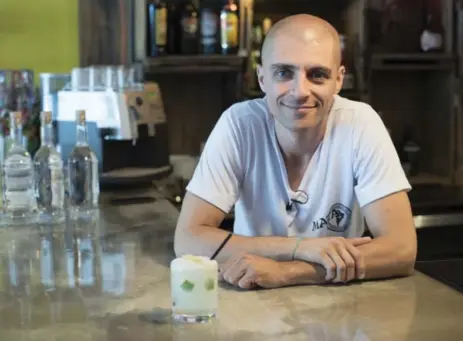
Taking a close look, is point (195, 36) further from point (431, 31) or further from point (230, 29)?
point (431, 31)

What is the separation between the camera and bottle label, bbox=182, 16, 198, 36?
309 cm

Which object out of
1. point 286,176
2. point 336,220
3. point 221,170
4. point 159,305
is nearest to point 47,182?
point 221,170

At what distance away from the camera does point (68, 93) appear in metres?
2.72

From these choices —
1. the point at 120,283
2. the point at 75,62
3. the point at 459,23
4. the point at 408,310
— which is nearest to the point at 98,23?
the point at 75,62

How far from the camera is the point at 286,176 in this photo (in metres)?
1.88

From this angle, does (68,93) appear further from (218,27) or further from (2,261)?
(2,261)

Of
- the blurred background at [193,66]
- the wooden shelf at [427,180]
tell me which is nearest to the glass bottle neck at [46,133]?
the blurred background at [193,66]

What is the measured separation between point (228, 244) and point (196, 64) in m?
1.50

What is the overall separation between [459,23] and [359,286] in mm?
2072

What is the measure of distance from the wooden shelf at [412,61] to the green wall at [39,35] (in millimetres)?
1254

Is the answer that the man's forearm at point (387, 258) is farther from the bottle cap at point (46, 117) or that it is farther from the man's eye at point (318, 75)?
the bottle cap at point (46, 117)

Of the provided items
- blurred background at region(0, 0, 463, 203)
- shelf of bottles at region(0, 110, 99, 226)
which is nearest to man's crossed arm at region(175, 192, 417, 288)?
shelf of bottles at region(0, 110, 99, 226)

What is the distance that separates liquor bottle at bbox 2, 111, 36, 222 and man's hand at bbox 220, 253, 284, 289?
92cm

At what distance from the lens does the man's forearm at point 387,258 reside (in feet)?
5.22
